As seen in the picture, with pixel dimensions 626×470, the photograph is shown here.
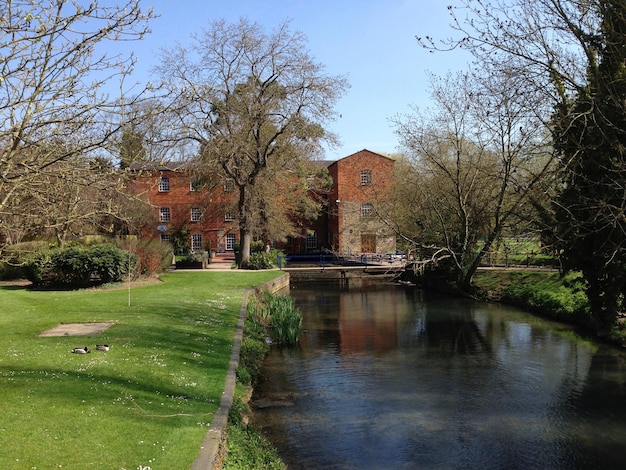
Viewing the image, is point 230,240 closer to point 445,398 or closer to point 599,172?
point 599,172

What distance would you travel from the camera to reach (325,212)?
52.5 m

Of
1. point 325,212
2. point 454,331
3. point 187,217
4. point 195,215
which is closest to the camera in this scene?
point 454,331

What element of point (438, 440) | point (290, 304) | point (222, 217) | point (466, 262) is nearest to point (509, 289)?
point (466, 262)

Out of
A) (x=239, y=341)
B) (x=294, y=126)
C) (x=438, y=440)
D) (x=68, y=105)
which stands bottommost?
(x=438, y=440)

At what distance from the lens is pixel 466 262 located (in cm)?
2639

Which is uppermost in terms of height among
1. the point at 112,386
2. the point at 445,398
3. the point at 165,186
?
the point at 165,186

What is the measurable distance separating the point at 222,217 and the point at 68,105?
143 ft

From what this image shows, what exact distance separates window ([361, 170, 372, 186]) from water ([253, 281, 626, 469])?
98.0 feet

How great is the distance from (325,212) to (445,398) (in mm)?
42771

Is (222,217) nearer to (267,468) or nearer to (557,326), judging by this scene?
(557,326)

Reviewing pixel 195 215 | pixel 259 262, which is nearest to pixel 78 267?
pixel 259 262

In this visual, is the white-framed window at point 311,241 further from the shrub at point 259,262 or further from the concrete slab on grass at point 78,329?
the concrete slab on grass at point 78,329

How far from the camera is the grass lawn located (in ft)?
17.4

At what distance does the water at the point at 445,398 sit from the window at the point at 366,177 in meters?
29.9
